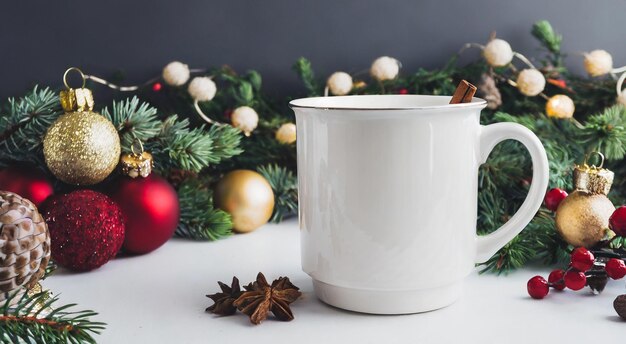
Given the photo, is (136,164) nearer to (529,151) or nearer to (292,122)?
(292,122)

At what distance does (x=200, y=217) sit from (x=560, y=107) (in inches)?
20.9

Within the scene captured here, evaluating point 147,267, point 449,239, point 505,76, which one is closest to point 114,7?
point 147,267

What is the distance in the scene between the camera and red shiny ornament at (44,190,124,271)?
32.4 inches

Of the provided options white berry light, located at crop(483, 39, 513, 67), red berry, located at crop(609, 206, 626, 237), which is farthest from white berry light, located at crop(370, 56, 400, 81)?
red berry, located at crop(609, 206, 626, 237)

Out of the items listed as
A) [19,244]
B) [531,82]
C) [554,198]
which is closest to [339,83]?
[531,82]

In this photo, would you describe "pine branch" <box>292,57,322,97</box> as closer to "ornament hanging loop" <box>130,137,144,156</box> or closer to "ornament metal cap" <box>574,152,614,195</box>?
"ornament hanging loop" <box>130,137,144,156</box>

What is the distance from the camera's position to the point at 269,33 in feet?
3.89

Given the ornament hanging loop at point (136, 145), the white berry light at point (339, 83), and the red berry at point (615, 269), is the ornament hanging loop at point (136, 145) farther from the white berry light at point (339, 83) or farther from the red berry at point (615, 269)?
the red berry at point (615, 269)

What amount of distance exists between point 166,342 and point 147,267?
247mm

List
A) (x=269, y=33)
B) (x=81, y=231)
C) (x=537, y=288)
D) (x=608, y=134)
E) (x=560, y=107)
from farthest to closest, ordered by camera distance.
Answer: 1. (x=269, y=33)
2. (x=560, y=107)
3. (x=608, y=134)
4. (x=81, y=231)
5. (x=537, y=288)

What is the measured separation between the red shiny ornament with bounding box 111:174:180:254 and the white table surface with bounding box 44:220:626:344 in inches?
1.5

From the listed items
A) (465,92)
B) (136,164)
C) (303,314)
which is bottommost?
(303,314)

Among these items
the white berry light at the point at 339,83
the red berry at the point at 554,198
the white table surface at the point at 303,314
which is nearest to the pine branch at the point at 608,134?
the red berry at the point at 554,198

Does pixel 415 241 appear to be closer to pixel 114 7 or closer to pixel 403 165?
pixel 403 165
